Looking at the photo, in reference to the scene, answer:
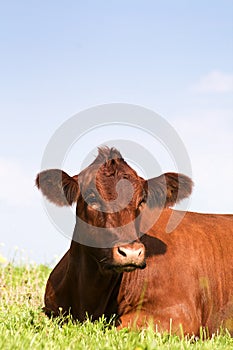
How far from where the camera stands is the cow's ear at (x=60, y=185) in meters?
7.32

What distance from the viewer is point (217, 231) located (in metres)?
8.69

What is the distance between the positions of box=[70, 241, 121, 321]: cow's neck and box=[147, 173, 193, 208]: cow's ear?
1050 millimetres

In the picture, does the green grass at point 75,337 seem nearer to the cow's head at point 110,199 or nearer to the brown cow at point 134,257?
the brown cow at point 134,257

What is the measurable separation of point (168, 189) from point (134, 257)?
175 centimetres

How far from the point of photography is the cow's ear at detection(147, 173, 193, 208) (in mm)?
7609

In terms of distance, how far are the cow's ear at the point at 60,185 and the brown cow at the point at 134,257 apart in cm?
1

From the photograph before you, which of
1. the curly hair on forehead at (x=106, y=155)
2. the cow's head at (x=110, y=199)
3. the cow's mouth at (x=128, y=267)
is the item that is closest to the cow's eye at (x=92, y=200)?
the cow's head at (x=110, y=199)

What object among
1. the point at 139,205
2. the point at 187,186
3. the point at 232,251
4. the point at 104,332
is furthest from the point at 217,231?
the point at 104,332

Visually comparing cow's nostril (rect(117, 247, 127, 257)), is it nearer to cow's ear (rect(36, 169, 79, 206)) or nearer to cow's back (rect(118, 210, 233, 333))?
cow's back (rect(118, 210, 233, 333))

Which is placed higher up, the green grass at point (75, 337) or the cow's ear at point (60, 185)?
the cow's ear at point (60, 185)

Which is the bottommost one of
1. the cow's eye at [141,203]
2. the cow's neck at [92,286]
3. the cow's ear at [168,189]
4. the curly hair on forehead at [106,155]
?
the cow's neck at [92,286]

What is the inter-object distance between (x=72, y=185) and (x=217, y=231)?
8.01ft

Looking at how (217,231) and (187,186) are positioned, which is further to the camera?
(217,231)

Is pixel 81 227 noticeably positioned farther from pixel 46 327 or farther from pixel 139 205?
pixel 46 327
